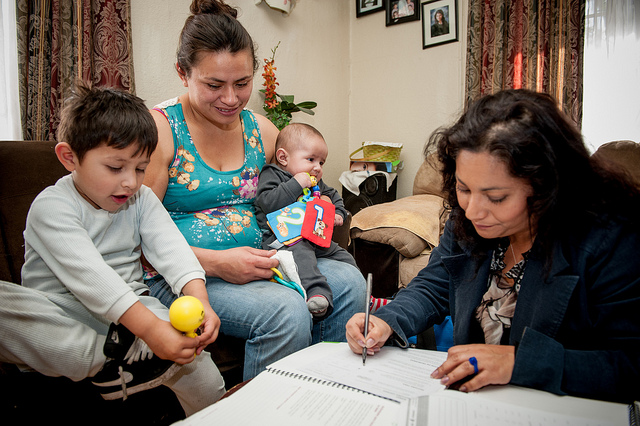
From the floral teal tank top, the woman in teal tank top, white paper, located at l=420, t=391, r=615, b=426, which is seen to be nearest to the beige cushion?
the woman in teal tank top

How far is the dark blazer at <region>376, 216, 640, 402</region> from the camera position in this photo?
0.68 m

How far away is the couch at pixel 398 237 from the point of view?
8.18 ft

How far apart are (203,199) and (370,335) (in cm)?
79

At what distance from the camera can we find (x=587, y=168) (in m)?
0.78

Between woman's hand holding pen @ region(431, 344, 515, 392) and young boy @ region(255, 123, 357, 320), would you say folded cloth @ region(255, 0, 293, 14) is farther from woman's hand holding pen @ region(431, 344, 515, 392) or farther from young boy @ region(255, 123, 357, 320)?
woman's hand holding pen @ region(431, 344, 515, 392)

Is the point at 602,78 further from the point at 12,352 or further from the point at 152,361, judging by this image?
the point at 12,352

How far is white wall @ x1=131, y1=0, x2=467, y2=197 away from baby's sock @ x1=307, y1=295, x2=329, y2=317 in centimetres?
239

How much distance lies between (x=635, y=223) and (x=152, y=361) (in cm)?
104

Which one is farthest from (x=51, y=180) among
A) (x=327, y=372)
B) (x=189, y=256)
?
(x=327, y=372)

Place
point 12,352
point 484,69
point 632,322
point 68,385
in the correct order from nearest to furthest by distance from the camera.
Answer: point 632,322 < point 12,352 < point 68,385 < point 484,69

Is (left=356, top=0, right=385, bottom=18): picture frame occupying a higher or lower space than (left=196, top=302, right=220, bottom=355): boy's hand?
higher

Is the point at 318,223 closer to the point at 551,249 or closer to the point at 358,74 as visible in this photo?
the point at 551,249

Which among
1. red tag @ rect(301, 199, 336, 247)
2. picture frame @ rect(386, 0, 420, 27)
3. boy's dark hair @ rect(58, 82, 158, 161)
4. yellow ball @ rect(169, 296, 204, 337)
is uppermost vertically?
picture frame @ rect(386, 0, 420, 27)

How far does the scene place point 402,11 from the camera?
3.88 metres
